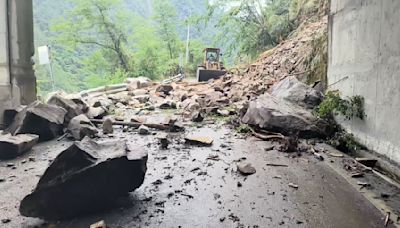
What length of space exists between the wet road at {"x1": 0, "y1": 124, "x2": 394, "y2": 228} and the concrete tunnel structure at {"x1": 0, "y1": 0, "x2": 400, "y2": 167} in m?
0.94

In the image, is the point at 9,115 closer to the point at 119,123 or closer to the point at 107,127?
the point at 107,127

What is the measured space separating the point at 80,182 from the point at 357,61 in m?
4.41

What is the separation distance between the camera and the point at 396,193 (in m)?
3.41

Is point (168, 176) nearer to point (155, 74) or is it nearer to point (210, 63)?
point (210, 63)

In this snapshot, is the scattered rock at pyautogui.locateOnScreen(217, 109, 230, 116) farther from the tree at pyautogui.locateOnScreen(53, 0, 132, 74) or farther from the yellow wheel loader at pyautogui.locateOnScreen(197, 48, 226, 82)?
the tree at pyautogui.locateOnScreen(53, 0, 132, 74)

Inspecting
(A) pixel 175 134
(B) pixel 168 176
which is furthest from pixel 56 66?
(B) pixel 168 176

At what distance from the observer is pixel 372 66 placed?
4664 mm

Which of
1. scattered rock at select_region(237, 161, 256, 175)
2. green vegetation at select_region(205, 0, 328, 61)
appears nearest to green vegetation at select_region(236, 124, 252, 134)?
scattered rock at select_region(237, 161, 256, 175)

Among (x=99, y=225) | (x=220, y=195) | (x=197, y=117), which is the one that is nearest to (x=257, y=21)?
(x=197, y=117)

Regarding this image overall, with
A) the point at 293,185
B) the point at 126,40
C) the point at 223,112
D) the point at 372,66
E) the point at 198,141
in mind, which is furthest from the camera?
the point at 126,40

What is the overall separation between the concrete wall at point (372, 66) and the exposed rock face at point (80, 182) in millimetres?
3063

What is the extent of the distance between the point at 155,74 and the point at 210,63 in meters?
10.6

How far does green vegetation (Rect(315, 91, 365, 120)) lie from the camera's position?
5033mm

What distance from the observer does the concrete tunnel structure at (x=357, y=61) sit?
410 cm
